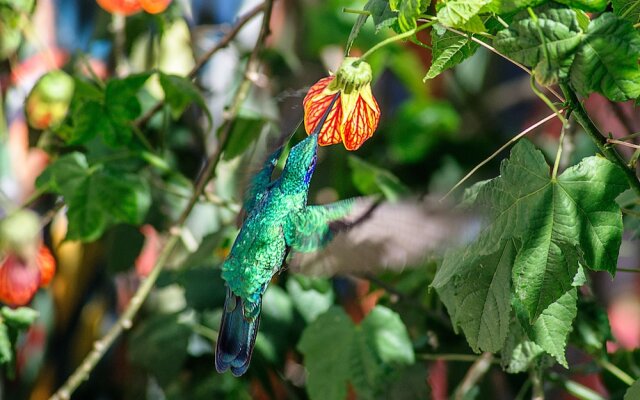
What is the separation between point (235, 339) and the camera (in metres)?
0.73

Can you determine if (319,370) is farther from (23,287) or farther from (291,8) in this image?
(291,8)

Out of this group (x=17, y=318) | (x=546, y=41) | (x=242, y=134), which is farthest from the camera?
(x=242, y=134)

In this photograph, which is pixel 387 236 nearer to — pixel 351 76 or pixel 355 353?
pixel 351 76

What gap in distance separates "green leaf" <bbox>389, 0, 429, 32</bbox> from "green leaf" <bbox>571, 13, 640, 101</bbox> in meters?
0.10

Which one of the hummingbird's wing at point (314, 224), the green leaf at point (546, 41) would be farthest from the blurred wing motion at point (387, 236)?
the green leaf at point (546, 41)

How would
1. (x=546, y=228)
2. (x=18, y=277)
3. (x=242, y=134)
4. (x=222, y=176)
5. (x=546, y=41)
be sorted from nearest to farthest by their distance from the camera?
(x=546, y=41)
(x=546, y=228)
(x=242, y=134)
(x=18, y=277)
(x=222, y=176)

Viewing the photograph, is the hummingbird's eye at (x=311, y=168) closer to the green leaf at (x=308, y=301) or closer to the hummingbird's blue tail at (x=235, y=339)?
the hummingbird's blue tail at (x=235, y=339)

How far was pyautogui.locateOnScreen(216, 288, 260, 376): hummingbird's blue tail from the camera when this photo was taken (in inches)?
27.8

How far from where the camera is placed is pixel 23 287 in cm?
131

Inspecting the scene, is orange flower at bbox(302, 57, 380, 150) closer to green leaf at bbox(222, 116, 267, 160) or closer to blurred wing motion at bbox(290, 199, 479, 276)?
blurred wing motion at bbox(290, 199, 479, 276)

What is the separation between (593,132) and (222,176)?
3.20 ft

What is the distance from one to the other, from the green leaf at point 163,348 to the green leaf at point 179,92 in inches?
12.2

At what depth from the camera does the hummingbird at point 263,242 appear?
71cm

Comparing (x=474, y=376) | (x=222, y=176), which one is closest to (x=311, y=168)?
(x=474, y=376)
